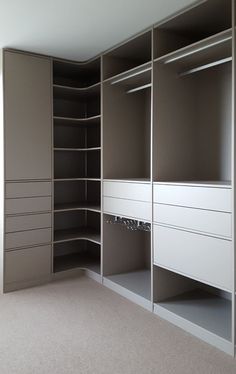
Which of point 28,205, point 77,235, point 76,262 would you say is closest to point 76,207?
point 77,235

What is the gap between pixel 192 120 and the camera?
3.10 meters

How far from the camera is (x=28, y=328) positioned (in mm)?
2674

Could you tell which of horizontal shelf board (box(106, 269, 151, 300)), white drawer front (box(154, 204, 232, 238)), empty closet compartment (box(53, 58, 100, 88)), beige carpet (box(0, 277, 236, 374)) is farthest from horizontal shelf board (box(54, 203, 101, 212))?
empty closet compartment (box(53, 58, 100, 88))

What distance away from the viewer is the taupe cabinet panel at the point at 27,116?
135 inches

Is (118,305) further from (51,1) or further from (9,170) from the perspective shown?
(51,1)

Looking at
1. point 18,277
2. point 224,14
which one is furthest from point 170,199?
point 18,277

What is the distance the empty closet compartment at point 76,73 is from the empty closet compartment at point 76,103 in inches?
9.3

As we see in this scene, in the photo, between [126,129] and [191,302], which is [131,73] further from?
[191,302]

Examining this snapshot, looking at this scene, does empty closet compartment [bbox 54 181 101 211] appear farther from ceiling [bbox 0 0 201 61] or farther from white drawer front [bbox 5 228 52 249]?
ceiling [bbox 0 0 201 61]

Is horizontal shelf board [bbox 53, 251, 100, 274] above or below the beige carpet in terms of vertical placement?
above

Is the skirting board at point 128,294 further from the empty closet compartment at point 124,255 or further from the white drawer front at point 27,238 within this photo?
the white drawer front at point 27,238

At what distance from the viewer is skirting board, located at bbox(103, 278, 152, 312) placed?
120 inches

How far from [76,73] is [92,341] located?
322 cm

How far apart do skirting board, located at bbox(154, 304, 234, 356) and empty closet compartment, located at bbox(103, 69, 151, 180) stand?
4.79 feet
